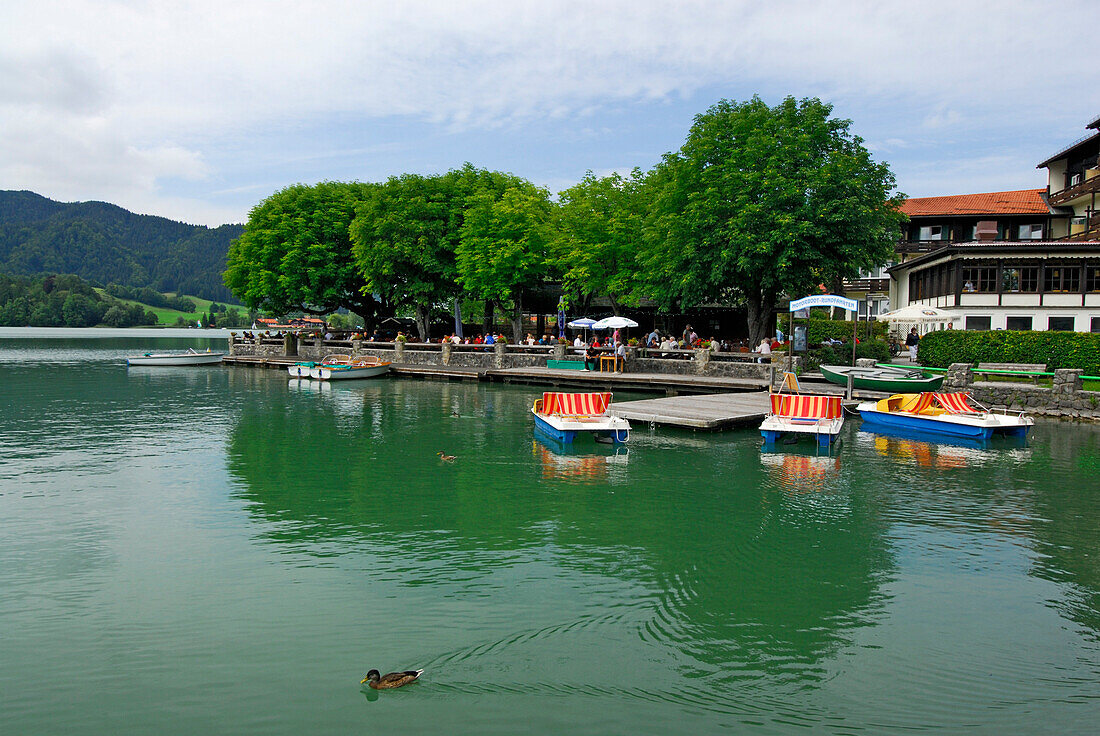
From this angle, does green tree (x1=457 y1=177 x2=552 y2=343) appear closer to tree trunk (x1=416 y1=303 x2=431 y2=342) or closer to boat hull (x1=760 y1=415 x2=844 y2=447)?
tree trunk (x1=416 y1=303 x2=431 y2=342)

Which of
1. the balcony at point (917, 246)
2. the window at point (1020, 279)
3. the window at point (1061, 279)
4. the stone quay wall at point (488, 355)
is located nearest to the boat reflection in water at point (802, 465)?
the stone quay wall at point (488, 355)

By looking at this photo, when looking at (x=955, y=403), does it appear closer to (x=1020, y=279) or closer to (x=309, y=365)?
(x=1020, y=279)

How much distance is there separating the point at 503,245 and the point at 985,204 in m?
40.2

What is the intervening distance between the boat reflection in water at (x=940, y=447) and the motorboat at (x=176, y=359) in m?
48.2

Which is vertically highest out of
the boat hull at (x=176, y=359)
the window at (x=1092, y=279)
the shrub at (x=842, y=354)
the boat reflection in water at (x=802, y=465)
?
the window at (x=1092, y=279)

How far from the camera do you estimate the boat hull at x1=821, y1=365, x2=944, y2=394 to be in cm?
2811

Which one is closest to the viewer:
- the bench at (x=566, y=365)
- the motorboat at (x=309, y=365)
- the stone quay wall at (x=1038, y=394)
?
the stone quay wall at (x=1038, y=394)

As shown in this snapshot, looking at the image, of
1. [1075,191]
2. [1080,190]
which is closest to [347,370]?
[1080,190]

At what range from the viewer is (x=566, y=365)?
41.1 meters

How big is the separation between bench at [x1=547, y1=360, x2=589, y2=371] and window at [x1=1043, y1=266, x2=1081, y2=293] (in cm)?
2610

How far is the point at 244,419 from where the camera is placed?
87.4ft

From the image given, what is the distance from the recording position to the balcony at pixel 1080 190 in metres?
47.0

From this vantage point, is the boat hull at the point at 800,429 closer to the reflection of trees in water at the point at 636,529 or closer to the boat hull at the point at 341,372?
the reflection of trees in water at the point at 636,529

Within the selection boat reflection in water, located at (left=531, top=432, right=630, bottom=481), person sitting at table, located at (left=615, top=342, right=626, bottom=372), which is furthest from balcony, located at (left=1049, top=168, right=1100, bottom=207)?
boat reflection in water, located at (left=531, top=432, right=630, bottom=481)
